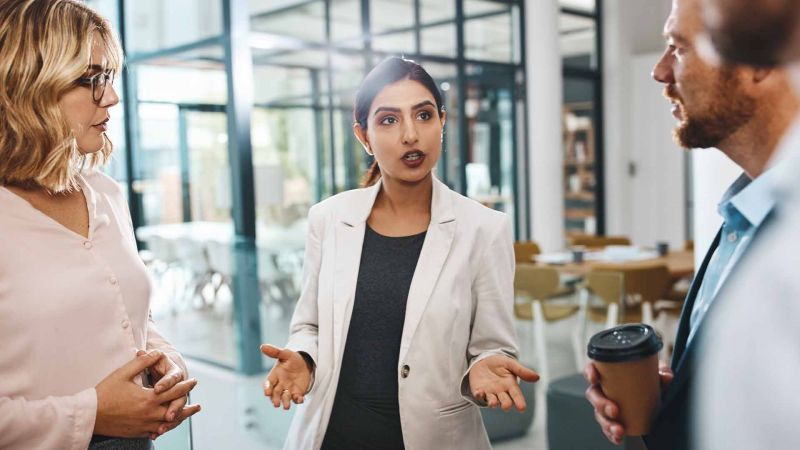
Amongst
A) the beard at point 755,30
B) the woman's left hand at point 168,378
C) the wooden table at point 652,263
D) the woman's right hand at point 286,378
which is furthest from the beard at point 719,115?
the wooden table at point 652,263

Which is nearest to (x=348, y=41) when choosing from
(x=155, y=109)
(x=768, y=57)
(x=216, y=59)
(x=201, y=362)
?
(x=216, y=59)

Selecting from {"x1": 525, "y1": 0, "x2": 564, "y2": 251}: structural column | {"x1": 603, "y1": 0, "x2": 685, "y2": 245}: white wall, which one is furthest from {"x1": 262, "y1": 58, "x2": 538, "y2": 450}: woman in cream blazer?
{"x1": 603, "y1": 0, "x2": 685, "y2": 245}: white wall

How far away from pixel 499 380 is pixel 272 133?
16.9ft

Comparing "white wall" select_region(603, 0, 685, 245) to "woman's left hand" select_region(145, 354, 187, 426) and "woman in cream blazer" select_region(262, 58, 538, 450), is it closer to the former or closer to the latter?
"woman in cream blazer" select_region(262, 58, 538, 450)

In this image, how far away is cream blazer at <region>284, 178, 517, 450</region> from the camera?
1589 mm

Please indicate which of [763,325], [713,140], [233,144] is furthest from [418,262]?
[233,144]

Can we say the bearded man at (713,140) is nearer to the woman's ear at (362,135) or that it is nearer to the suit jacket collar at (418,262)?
the suit jacket collar at (418,262)

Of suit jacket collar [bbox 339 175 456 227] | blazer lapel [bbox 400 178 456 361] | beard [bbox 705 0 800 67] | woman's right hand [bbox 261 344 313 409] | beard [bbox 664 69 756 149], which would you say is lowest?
woman's right hand [bbox 261 344 313 409]

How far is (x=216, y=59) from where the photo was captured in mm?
5984

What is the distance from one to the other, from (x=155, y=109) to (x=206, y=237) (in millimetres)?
1220

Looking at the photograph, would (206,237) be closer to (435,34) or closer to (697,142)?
(435,34)

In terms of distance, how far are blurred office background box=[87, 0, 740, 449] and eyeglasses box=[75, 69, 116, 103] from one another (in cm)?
192

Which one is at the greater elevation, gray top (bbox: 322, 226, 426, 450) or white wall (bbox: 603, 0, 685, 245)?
white wall (bbox: 603, 0, 685, 245)

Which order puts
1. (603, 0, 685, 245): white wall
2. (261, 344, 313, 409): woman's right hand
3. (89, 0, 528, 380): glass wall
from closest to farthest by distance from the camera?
(261, 344, 313, 409): woman's right hand < (89, 0, 528, 380): glass wall < (603, 0, 685, 245): white wall
